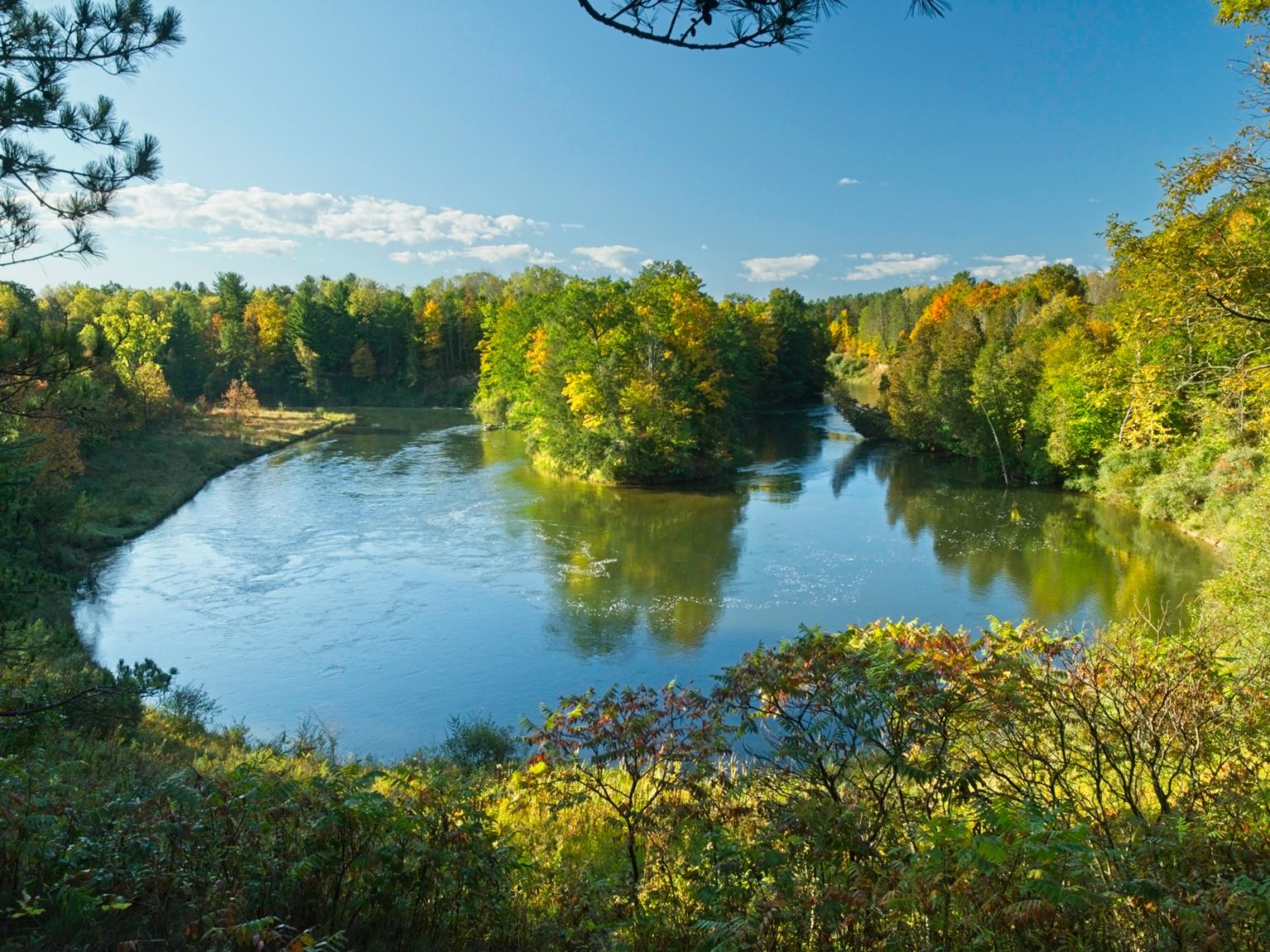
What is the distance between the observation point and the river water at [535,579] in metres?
Result: 14.1

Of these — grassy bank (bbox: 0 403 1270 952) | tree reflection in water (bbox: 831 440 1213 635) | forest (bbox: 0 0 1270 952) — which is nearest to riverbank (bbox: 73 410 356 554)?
forest (bbox: 0 0 1270 952)

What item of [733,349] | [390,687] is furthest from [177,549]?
[733,349]

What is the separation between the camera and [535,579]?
19.5 metres

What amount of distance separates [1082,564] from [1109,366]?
1413 cm

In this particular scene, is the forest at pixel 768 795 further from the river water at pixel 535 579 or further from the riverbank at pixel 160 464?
the riverbank at pixel 160 464

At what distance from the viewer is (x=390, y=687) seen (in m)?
13.6

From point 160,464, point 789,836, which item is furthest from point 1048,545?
point 160,464

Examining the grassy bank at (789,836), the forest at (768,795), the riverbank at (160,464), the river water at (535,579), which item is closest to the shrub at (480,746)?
the forest at (768,795)

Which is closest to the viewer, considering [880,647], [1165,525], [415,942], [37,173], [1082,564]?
[415,942]

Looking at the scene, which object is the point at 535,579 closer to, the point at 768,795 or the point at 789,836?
the point at 768,795

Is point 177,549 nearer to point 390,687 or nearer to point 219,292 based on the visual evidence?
point 390,687

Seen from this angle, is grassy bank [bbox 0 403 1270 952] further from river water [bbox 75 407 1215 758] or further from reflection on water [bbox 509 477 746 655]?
reflection on water [bbox 509 477 746 655]

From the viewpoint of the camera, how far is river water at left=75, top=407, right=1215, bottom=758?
14.1 meters

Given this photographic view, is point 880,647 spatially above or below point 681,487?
above
